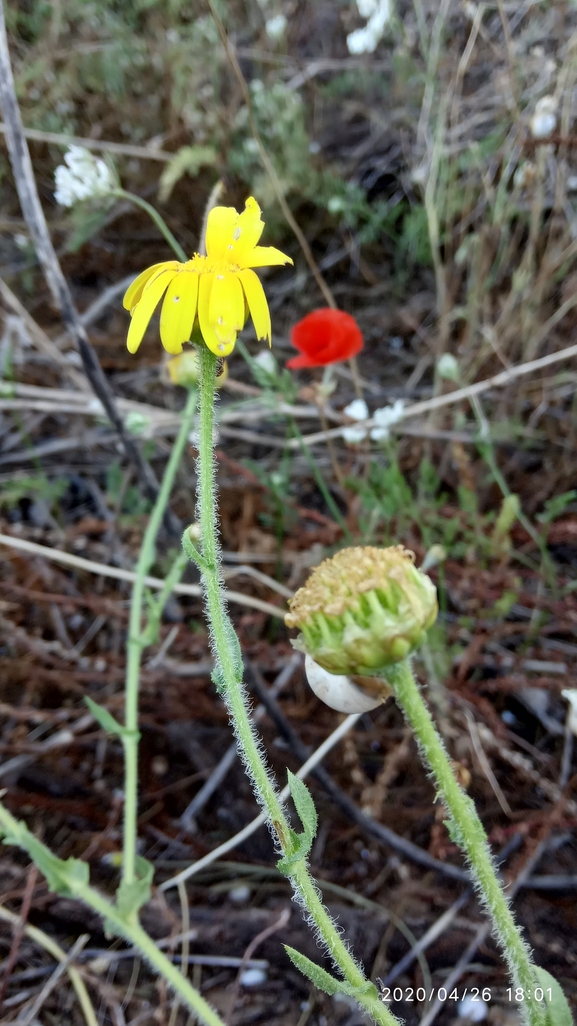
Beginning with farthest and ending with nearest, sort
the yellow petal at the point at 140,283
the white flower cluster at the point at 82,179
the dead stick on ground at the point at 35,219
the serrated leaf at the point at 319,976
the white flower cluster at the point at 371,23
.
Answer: the white flower cluster at the point at 371,23 < the white flower cluster at the point at 82,179 < the dead stick on ground at the point at 35,219 < the yellow petal at the point at 140,283 < the serrated leaf at the point at 319,976

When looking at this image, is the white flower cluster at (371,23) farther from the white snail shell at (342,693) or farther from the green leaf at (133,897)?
the green leaf at (133,897)

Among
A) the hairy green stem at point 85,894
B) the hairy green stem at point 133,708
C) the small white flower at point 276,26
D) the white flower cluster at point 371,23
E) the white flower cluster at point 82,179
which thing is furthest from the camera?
the small white flower at point 276,26

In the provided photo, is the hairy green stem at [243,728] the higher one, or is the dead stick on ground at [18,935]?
the hairy green stem at [243,728]

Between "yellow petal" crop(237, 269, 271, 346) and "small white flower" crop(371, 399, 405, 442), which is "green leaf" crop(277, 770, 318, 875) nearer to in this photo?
"yellow petal" crop(237, 269, 271, 346)

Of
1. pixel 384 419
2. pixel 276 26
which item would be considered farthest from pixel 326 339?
pixel 276 26

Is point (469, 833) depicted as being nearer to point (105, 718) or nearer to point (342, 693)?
point (342, 693)

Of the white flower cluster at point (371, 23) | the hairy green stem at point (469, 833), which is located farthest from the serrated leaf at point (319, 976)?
the white flower cluster at point (371, 23)
